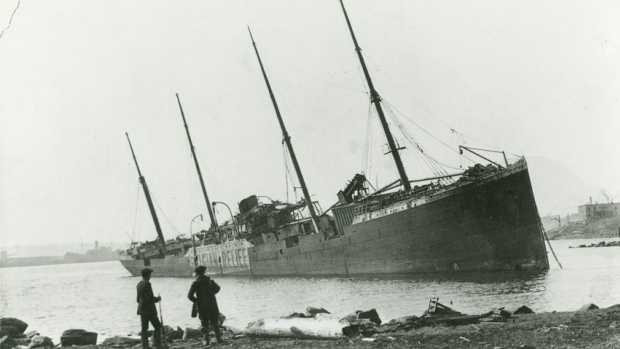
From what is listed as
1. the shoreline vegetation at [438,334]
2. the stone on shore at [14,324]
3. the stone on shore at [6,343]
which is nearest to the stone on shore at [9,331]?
the stone on shore at [14,324]

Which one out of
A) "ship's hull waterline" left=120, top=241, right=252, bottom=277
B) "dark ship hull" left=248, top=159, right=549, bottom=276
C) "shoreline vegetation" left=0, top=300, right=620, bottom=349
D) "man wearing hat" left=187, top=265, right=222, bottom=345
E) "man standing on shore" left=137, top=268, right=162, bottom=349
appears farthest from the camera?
"ship's hull waterline" left=120, top=241, right=252, bottom=277

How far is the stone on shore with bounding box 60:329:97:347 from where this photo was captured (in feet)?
36.3

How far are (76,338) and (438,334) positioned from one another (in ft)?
26.5

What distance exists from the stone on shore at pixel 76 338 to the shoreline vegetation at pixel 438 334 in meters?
0.03

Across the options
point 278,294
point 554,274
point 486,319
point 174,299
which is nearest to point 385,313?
point 486,319

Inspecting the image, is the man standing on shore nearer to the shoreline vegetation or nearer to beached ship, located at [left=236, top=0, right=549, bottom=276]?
the shoreline vegetation

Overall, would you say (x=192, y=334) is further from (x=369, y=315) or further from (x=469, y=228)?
(x=469, y=228)

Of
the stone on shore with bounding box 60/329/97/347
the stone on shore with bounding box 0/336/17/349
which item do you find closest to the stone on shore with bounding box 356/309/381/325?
the stone on shore with bounding box 60/329/97/347

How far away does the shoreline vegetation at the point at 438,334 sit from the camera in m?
7.41

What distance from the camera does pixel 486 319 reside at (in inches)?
388

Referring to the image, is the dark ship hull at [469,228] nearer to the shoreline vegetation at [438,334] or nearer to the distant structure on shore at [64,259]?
the shoreline vegetation at [438,334]

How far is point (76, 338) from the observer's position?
11172 millimetres

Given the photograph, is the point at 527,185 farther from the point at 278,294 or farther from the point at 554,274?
the point at 278,294

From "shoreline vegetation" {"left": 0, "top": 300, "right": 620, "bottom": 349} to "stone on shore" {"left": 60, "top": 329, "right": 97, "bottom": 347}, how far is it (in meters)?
0.03
